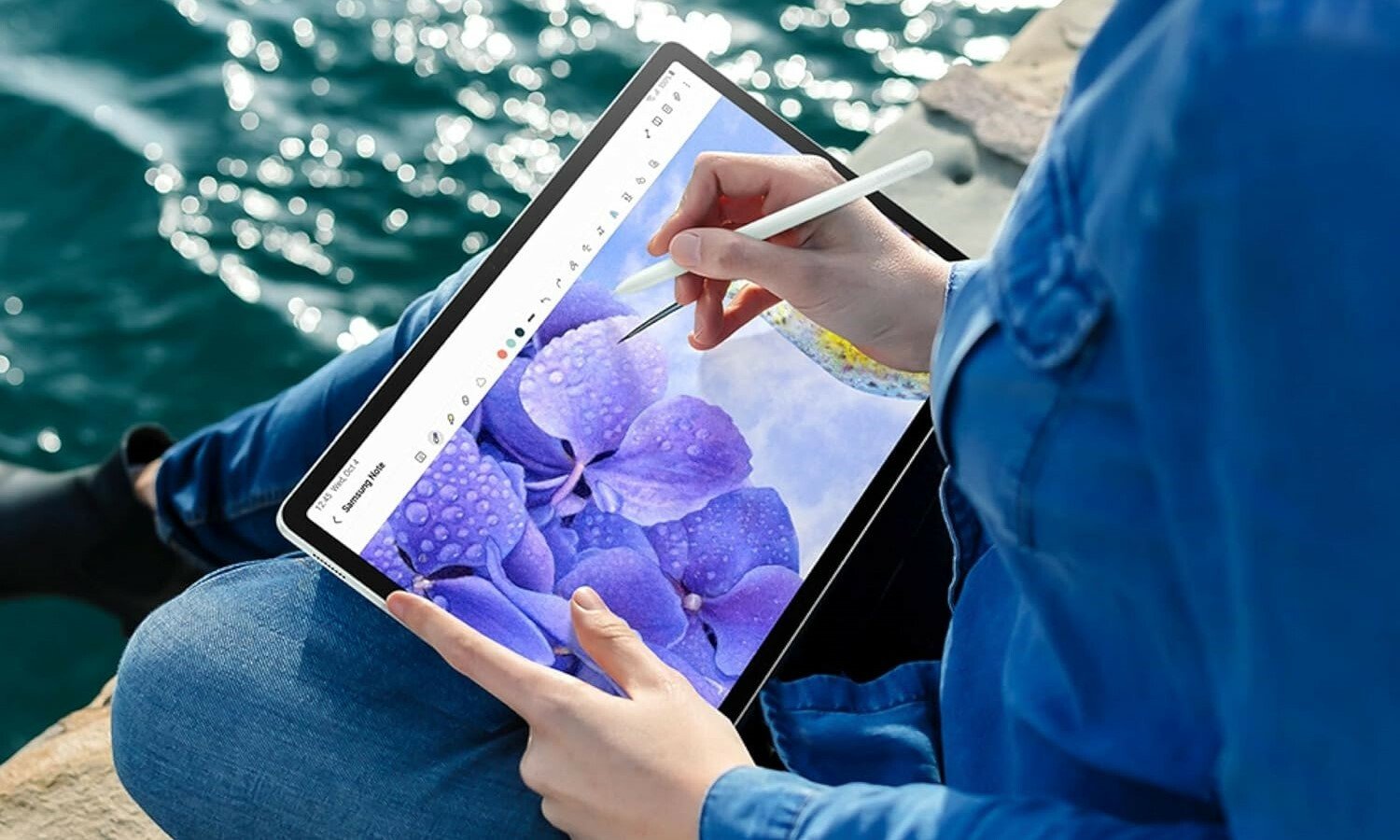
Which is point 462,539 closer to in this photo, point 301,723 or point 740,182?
point 301,723

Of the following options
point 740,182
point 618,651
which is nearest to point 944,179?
point 740,182

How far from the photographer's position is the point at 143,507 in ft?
4.22

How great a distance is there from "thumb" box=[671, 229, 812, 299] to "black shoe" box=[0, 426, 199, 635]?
0.74 meters

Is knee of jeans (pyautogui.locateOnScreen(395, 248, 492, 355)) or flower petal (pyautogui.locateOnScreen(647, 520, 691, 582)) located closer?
flower petal (pyautogui.locateOnScreen(647, 520, 691, 582))

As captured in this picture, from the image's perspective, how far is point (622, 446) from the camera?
0.84 metres

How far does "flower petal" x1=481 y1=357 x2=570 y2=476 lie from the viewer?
815mm

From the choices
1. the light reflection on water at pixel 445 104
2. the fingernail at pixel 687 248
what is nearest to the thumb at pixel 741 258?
the fingernail at pixel 687 248

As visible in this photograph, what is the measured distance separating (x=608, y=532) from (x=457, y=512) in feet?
0.30

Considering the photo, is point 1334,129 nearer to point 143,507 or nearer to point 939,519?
point 939,519

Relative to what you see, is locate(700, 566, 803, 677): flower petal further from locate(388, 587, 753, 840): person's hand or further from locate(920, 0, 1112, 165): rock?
locate(920, 0, 1112, 165): rock

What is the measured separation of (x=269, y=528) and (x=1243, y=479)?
0.94 metres

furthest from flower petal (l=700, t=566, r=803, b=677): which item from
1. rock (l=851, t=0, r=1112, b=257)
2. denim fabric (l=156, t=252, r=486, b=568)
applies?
rock (l=851, t=0, r=1112, b=257)

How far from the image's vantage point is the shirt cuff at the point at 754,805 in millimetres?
597

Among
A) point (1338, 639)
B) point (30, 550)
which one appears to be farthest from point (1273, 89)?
point (30, 550)
